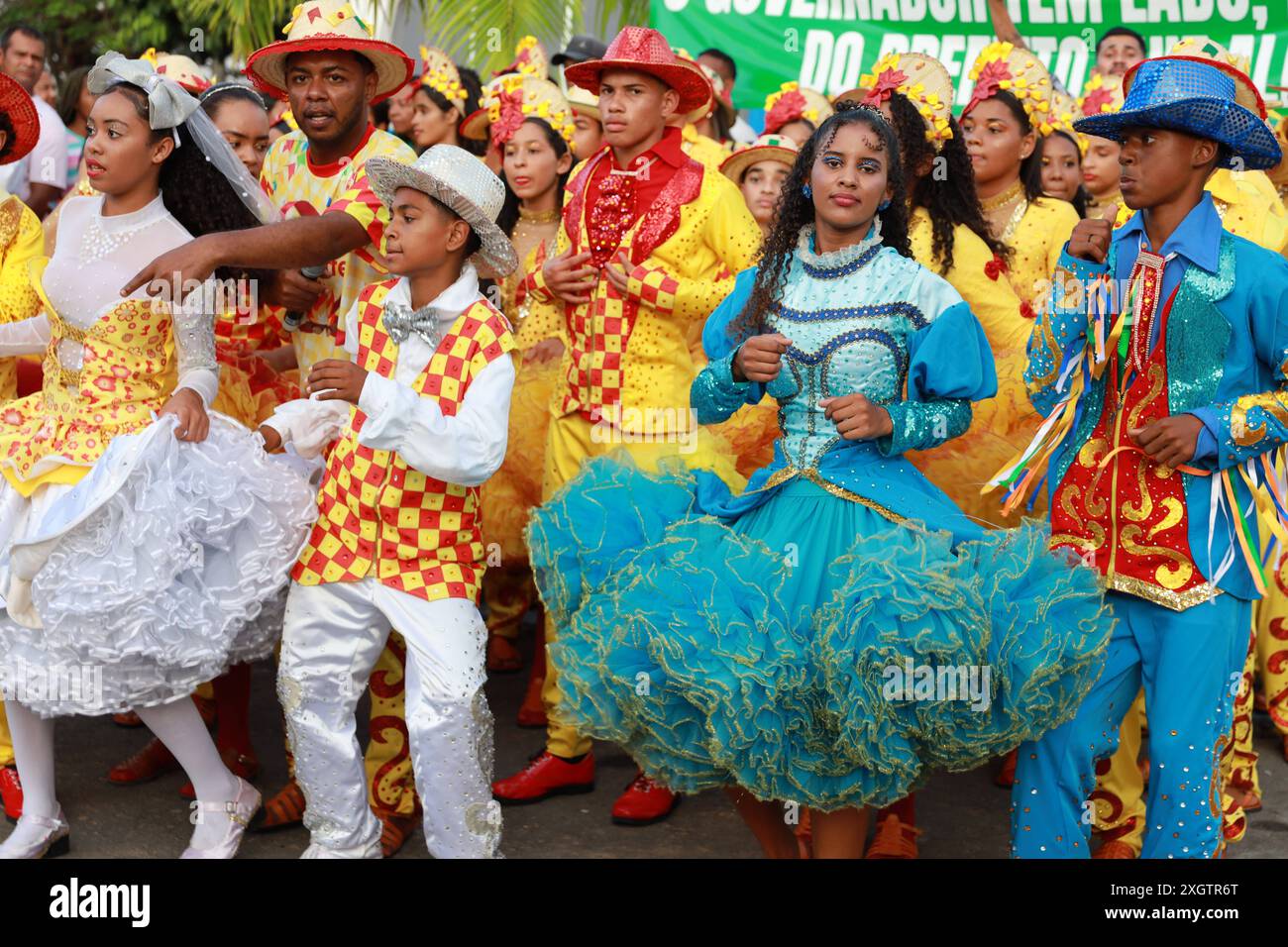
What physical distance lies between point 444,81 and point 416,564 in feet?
15.3

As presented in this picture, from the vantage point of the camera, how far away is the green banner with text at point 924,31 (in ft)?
30.6

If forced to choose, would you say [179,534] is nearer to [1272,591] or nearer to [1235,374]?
[1235,374]

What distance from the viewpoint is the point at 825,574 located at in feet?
13.1

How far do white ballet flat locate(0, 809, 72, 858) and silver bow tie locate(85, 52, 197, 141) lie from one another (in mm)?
2079

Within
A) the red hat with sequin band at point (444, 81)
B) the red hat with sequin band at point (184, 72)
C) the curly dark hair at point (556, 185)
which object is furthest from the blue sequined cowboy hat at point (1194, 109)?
the red hat with sequin band at point (444, 81)

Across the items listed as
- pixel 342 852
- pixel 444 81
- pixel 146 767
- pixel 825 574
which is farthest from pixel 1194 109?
pixel 444 81

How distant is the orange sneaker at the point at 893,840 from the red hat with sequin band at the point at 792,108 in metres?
4.25

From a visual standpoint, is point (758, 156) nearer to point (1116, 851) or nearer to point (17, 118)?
point (17, 118)

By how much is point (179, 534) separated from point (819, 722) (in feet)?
6.02

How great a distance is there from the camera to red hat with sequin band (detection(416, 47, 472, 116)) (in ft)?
27.8

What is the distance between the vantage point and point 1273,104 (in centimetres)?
821

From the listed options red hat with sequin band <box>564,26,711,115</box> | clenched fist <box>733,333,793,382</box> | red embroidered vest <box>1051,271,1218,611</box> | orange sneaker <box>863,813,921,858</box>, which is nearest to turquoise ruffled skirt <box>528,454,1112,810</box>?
red embroidered vest <box>1051,271,1218,611</box>

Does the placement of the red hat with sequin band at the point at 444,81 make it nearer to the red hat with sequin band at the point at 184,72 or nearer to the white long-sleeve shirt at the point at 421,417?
the red hat with sequin band at the point at 184,72

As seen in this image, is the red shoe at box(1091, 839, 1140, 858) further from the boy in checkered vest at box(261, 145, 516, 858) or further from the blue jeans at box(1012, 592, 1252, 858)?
the boy in checkered vest at box(261, 145, 516, 858)
